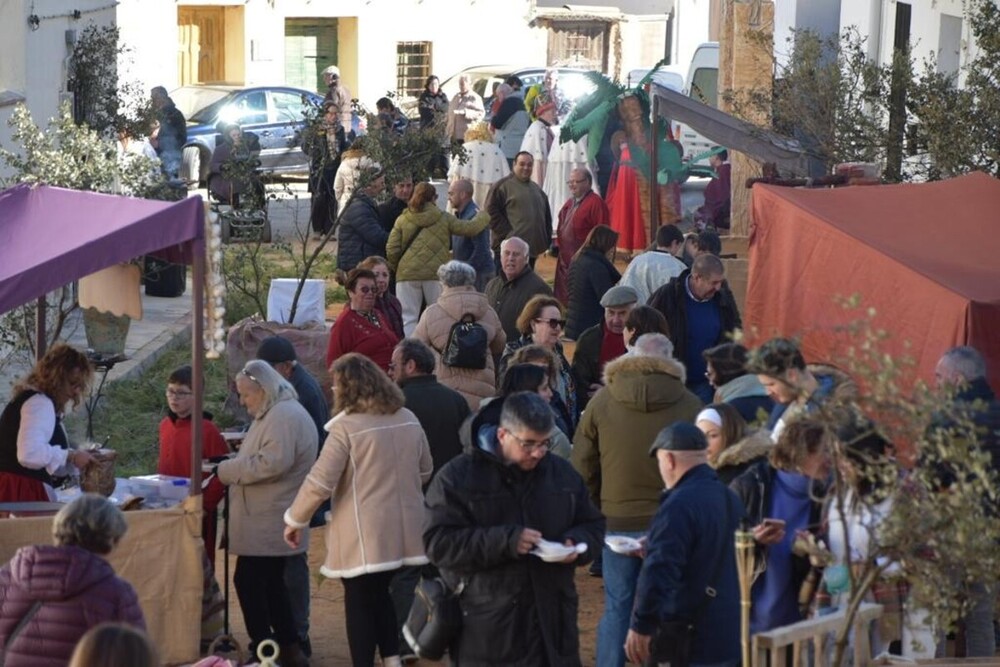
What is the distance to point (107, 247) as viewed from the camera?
760cm

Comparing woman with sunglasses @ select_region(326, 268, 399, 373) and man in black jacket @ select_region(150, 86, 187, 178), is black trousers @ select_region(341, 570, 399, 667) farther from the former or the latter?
man in black jacket @ select_region(150, 86, 187, 178)

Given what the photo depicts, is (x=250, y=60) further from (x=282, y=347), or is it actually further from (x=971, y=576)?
(x=971, y=576)

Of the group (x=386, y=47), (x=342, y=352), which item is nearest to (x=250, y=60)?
(x=386, y=47)

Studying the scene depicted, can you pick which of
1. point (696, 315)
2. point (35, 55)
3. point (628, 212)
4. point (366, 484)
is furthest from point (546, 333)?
point (628, 212)

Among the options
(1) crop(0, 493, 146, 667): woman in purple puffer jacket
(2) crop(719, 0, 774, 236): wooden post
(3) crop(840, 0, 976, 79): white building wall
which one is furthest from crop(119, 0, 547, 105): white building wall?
(1) crop(0, 493, 146, 667): woman in purple puffer jacket

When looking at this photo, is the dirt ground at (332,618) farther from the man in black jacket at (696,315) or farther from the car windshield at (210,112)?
the car windshield at (210,112)

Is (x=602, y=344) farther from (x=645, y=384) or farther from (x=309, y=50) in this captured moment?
(x=309, y=50)

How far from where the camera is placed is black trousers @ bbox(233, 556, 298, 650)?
336 inches

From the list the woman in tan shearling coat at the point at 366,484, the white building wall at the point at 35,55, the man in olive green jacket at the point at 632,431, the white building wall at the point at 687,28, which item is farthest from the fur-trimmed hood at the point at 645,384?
the white building wall at the point at 687,28

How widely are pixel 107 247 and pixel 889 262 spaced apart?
4403mm

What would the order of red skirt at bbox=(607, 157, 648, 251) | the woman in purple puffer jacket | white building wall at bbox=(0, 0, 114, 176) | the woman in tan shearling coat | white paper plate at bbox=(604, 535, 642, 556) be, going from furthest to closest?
red skirt at bbox=(607, 157, 648, 251), white building wall at bbox=(0, 0, 114, 176), the woman in tan shearling coat, white paper plate at bbox=(604, 535, 642, 556), the woman in purple puffer jacket

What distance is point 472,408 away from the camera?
977 cm

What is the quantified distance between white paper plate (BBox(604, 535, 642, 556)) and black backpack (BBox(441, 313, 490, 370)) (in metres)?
2.59

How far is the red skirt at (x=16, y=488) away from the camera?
8.30 metres
